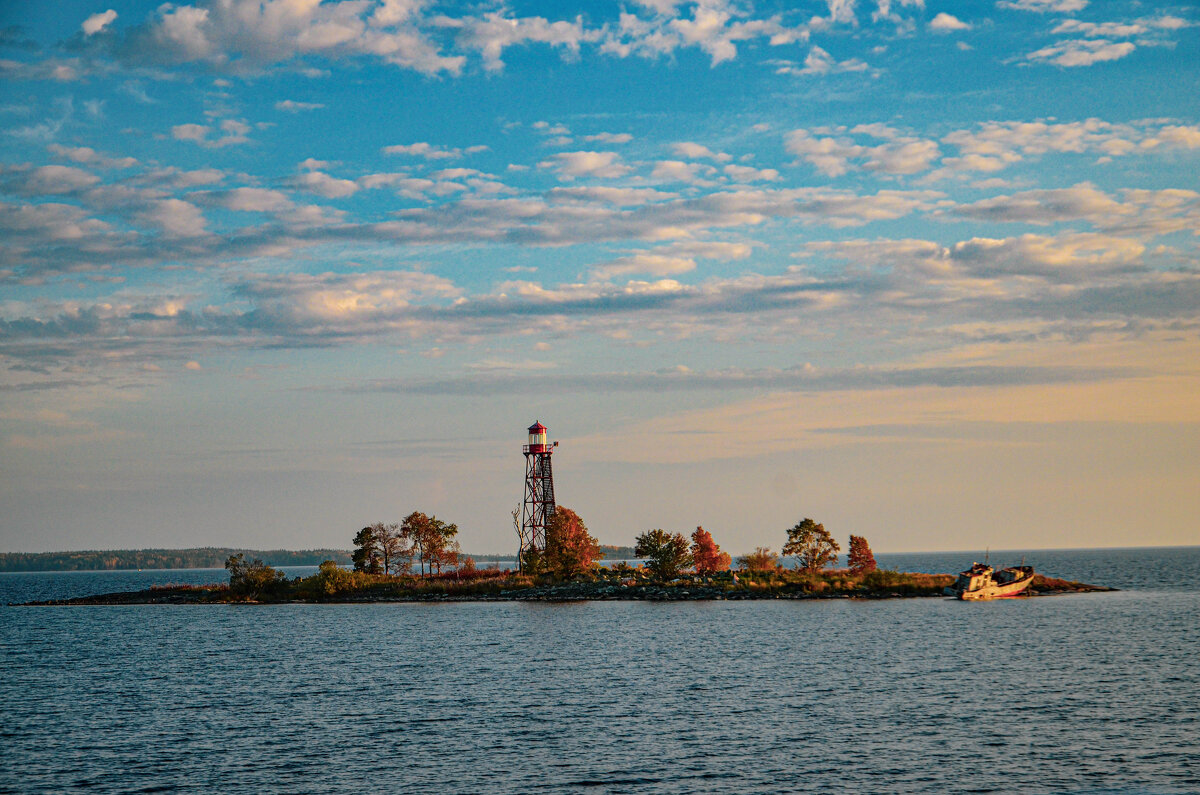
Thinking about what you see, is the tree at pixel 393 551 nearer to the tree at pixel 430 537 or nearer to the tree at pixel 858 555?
the tree at pixel 430 537

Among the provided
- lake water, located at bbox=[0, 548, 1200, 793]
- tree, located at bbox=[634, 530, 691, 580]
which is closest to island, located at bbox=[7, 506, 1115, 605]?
tree, located at bbox=[634, 530, 691, 580]

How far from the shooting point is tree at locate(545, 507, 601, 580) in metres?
125

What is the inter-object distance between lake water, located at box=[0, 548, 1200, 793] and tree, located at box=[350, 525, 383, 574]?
4235 cm

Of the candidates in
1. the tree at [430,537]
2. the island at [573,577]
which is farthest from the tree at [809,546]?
the tree at [430,537]

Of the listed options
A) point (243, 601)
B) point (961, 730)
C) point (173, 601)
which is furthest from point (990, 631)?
point (173, 601)

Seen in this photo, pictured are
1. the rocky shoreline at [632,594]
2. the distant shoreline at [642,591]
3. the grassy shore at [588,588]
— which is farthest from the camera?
the grassy shore at [588,588]

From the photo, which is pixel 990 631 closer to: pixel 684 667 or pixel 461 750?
pixel 684 667

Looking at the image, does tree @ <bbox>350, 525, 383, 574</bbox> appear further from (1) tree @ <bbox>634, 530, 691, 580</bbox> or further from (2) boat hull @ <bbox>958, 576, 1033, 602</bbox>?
(2) boat hull @ <bbox>958, 576, 1033, 602</bbox>

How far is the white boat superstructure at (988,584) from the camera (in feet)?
368

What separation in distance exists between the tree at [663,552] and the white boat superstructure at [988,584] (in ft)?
112

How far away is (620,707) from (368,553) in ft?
306

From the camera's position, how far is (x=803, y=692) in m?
51.7

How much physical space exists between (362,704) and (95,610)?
94024mm

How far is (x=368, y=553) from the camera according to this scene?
13462cm
